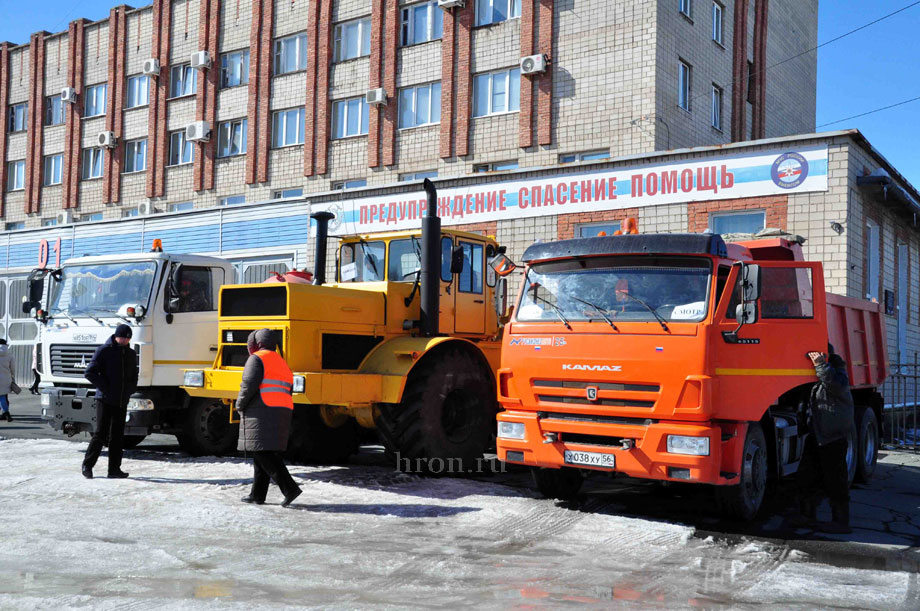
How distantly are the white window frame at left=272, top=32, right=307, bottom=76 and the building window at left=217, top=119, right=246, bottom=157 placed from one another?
7.62 feet

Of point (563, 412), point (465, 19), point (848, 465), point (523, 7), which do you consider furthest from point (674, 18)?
point (563, 412)

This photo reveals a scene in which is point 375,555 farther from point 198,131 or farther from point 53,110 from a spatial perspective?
point 53,110

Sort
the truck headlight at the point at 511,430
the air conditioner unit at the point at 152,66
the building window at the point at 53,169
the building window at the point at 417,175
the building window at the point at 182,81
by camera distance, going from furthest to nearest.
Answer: the building window at the point at 53,169 → the air conditioner unit at the point at 152,66 → the building window at the point at 182,81 → the building window at the point at 417,175 → the truck headlight at the point at 511,430

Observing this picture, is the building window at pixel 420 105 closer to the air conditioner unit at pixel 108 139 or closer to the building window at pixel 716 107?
the building window at pixel 716 107

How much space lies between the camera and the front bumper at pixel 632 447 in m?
7.31

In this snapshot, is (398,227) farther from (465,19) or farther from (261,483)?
(261,483)

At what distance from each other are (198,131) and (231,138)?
45.9 inches

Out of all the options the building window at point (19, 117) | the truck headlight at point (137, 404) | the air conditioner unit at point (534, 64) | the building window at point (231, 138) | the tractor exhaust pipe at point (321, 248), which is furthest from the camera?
the building window at point (19, 117)

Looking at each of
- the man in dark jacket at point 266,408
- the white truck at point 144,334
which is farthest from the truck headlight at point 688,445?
the white truck at point 144,334

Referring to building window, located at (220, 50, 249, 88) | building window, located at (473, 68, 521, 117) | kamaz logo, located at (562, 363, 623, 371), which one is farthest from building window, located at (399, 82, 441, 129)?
kamaz logo, located at (562, 363, 623, 371)

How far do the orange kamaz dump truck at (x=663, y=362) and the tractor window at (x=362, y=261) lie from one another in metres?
2.49

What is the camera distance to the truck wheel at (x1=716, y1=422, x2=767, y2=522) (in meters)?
7.70

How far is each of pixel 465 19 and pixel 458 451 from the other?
19010 millimetres

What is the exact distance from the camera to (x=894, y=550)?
23.6 ft
